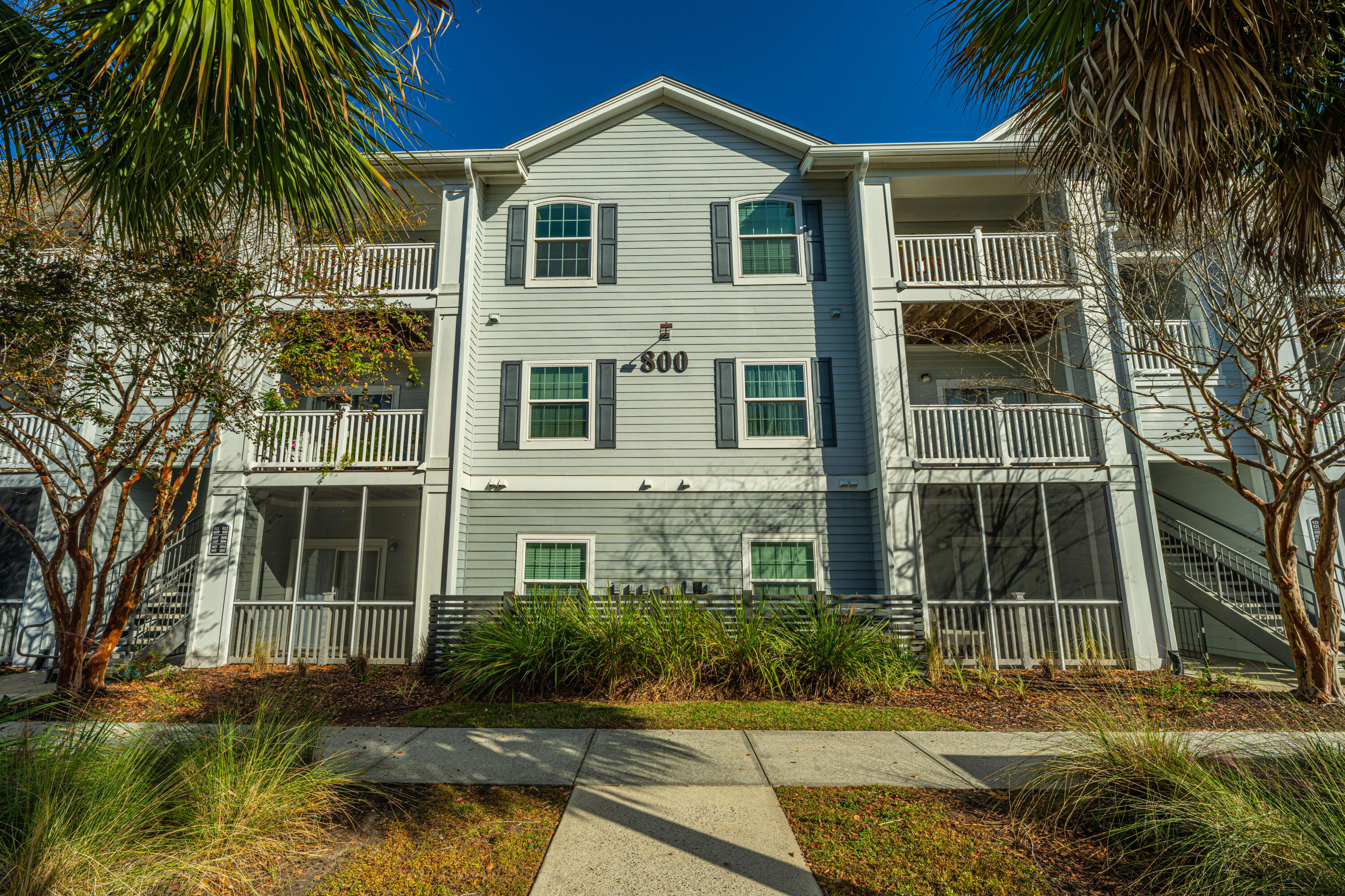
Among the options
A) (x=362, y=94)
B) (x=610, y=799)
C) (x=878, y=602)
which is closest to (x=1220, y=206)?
(x=362, y=94)

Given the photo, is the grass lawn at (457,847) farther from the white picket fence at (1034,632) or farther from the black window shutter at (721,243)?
the black window shutter at (721,243)

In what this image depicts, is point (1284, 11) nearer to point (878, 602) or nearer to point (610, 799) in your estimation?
point (610, 799)

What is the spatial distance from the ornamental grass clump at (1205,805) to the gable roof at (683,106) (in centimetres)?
1103

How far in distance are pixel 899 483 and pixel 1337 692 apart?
18.3 feet

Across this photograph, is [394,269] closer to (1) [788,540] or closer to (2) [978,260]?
(1) [788,540]

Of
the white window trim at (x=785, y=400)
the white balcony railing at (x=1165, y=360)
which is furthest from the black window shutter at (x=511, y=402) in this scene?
the white balcony railing at (x=1165, y=360)

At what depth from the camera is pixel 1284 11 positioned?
348 centimetres

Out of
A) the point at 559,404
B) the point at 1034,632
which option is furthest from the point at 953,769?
the point at 559,404

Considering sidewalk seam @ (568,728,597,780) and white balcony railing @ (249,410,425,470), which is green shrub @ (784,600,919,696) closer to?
sidewalk seam @ (568,728,597,780)

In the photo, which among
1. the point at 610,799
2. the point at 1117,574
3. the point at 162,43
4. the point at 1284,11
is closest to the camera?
the point at 162,43

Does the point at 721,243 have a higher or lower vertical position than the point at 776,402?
higher

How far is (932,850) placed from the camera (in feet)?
13.0

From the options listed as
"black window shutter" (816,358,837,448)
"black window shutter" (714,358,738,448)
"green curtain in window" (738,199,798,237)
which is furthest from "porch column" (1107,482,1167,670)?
"green curtain in window" (738,199,798,237)

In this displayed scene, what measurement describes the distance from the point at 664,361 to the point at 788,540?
3782mm
